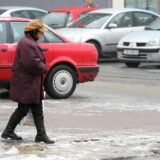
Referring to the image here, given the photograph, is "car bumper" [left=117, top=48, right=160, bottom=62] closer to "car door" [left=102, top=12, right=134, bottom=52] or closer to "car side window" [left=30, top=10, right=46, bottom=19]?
"car door" [left=102, top=12, right=134, bottom=52]

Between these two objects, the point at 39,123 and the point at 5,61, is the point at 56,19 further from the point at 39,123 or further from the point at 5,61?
the point at 39,123

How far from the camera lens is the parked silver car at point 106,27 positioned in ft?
67.3

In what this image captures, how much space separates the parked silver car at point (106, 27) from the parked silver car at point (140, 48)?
105 centimetres

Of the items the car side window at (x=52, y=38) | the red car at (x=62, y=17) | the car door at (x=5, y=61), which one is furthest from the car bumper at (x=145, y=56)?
the car door at (x=5, y=61)

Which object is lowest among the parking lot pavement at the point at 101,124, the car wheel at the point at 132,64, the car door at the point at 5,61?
the car wheel at the point at 132,64

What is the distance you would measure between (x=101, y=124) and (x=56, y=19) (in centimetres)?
1265

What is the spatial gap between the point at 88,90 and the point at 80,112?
9.94ft

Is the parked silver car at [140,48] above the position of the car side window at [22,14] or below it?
below

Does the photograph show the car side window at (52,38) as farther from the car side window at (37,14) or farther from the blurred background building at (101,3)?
the blurred background building at (101,3)

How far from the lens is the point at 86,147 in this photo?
8.59 metres

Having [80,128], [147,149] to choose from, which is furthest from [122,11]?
[147,149]

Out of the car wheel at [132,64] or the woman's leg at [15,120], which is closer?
the woman's leg at [15,120]

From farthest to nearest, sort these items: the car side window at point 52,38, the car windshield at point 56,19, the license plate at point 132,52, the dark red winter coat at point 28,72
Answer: the car windshield at point 56,19, the license plate at point 132,52, the car side window at point 52,38, the dark red winter coat at point 28,72

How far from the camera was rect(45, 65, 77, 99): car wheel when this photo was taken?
12961 mm
